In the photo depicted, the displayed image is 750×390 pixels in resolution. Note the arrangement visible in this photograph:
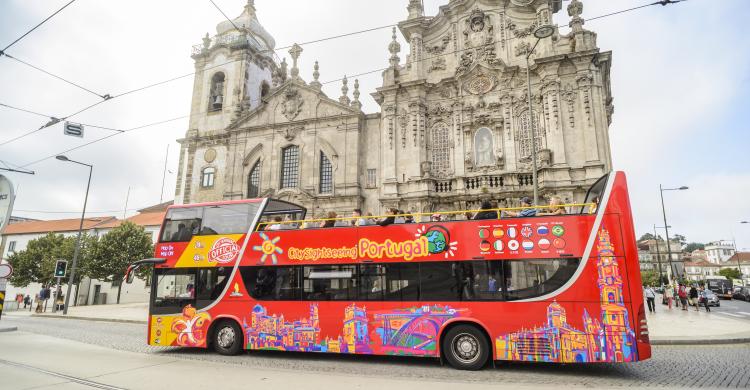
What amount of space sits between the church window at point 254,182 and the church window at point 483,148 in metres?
Result: 14.8

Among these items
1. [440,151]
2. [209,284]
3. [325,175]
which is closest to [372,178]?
[325,175]

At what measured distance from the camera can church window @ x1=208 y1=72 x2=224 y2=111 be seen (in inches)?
1270

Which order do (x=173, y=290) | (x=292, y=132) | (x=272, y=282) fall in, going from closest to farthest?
(x=272, y=282) → (x=173, y=290) → (x=292, y=132)

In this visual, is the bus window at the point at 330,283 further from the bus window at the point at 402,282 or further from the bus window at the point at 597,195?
the bus window at the point at 597,195

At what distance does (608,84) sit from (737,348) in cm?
1834

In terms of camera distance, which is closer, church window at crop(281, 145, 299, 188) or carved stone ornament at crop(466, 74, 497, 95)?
carved stone ornament at crop(466, 74, 497, 95)

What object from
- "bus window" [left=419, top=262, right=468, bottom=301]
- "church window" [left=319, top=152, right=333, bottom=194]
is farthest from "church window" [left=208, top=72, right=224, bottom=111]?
"bus window" [left=419, top=262, right=468, bottom=301]

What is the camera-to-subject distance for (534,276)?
8469mm

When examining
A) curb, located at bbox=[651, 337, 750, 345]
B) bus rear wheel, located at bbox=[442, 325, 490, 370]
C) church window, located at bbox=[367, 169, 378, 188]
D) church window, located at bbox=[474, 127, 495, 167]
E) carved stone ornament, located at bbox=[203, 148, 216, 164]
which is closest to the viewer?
bus rear wheel, located at bbox=[442, 325, 490, 370]

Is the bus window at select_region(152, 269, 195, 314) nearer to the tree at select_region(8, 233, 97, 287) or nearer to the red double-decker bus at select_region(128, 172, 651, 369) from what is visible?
the red double-decker bus at select_region(128, 172, 651, 369)

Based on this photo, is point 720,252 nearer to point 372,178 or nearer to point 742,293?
point 742,293

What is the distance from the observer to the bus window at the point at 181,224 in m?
11.3

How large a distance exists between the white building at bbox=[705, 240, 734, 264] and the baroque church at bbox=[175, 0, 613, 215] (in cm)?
13914

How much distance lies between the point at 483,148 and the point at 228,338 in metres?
17.4
